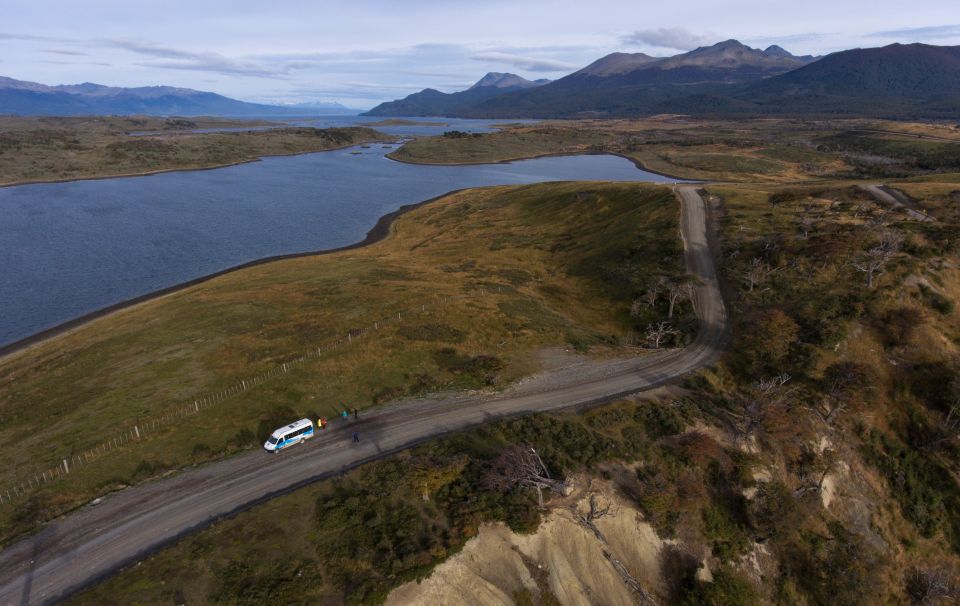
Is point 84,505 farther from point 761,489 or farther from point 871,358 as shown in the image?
point 871,358

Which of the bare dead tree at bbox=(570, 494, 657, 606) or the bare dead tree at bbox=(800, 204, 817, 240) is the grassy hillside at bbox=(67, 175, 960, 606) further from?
the bare dead tree at bbox=(800, 204, 817, 240)

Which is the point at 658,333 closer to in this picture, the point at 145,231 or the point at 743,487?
the point at 743,487

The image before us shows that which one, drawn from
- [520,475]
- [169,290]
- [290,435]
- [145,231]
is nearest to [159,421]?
[290,435]

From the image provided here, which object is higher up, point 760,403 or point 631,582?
point 760,403

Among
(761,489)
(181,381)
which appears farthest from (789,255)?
(181,381)

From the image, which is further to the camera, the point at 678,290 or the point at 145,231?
the point at 145,231

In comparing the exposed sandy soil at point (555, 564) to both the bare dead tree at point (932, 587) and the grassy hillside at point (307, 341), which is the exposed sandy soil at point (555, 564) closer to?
the grassy hillside at point (307, 341)
